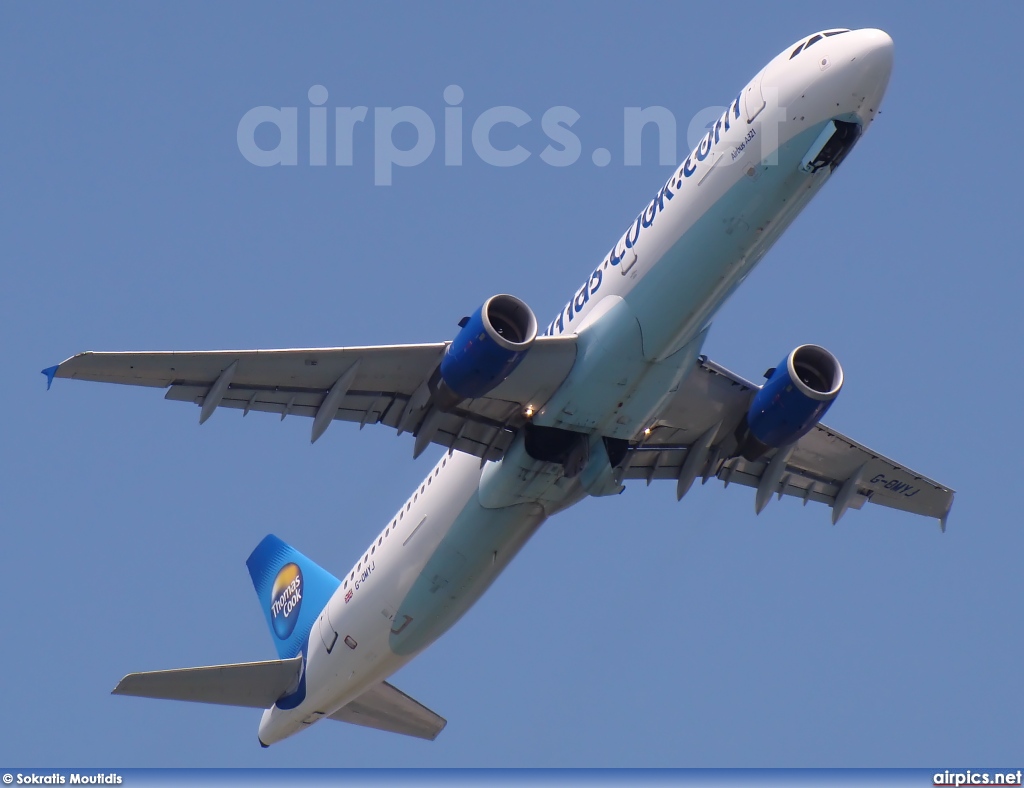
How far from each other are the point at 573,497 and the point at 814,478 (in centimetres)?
726

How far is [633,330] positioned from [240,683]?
559 inches

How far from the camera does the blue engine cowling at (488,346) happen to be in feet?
84.1

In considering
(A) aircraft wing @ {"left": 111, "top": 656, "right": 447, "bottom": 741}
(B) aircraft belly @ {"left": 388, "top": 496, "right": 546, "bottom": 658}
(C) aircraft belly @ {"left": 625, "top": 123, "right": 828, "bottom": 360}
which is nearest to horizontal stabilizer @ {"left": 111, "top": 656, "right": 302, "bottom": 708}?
(A) aircraft wing @ {"left": 111, "top": 656, "right": 447, "bottom": 741}

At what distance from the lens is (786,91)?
24922 millimetres

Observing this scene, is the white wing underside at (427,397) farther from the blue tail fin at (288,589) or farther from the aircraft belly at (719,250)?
the blue tail fin at (288,589)

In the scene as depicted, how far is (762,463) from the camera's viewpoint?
33125mm

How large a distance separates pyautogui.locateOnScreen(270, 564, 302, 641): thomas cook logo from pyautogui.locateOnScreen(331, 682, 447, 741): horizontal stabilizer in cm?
251

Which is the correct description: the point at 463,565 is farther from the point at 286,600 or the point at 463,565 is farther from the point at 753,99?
the point at 753,99

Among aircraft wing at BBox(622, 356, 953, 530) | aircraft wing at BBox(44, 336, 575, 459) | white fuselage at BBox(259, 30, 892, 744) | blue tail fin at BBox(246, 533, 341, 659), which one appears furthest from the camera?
blue tail fin at BBox(246, 533, 341, 659)

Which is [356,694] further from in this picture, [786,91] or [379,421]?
[786,91]

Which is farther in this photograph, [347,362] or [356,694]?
[356,694]

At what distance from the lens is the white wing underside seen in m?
26.6

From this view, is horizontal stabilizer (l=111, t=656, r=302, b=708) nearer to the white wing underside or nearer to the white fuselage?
the white fuselage

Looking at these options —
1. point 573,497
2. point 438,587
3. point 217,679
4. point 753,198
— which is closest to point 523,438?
point 573,497
